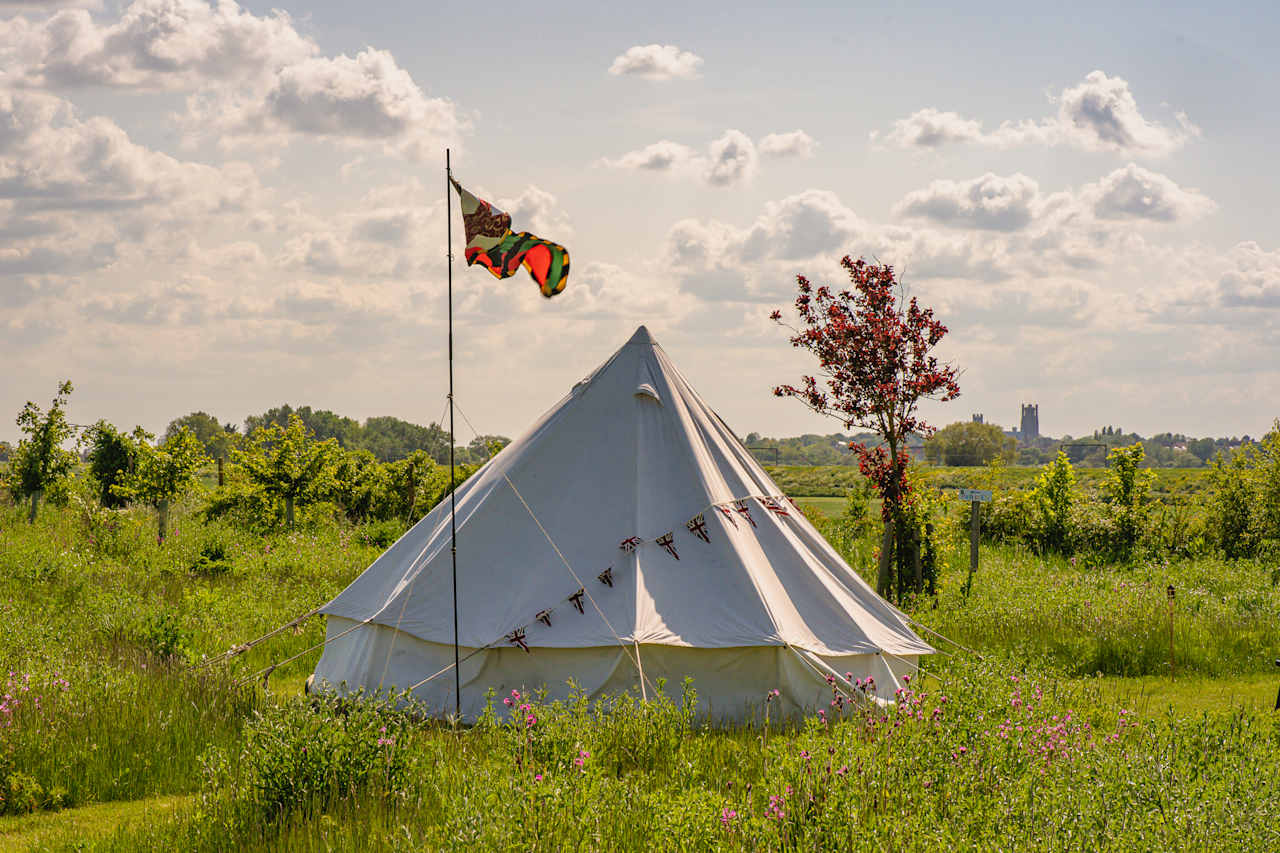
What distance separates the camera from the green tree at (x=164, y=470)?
685 inches

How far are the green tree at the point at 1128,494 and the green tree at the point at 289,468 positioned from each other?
45.7ft

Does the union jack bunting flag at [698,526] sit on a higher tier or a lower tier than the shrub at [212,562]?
higher

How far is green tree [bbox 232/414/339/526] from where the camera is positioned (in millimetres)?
19359

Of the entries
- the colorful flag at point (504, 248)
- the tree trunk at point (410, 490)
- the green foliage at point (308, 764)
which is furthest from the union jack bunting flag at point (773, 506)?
the tree trunk at point (410, 490)

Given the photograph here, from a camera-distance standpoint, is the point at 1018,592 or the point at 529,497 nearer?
the point at 529,497

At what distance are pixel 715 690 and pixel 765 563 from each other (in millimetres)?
1131

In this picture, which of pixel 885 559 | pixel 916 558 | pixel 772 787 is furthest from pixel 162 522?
pixel 772 787

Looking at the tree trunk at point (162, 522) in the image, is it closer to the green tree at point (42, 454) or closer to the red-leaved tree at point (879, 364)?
the green tree at point (42, 454)

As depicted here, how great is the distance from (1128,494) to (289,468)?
14.7m

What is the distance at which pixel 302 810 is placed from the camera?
538 centimetres

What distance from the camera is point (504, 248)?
763cm

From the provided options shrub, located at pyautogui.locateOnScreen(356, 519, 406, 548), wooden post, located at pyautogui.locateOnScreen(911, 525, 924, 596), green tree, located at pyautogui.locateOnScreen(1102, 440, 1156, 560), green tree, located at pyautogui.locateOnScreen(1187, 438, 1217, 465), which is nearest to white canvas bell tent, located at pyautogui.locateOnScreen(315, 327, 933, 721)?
wooden post, located at pyautogui.locateOnScreen(911, 525, 924, 596)

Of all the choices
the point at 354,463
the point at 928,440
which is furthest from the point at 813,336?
the point at 354,463

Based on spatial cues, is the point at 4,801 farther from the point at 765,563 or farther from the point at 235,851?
the point at 765,563
